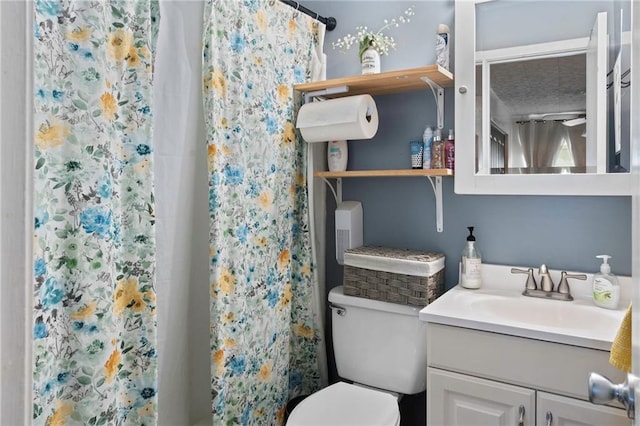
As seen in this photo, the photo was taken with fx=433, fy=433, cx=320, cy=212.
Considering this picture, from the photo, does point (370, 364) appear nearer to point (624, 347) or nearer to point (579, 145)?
point (624, 347)

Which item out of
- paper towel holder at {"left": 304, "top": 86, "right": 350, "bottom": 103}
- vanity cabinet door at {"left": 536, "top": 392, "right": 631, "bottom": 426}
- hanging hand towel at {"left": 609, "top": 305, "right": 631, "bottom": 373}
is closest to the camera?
hanging hand towel at {"left": 609, "top": 305, "right": 631, "bottom": 373}

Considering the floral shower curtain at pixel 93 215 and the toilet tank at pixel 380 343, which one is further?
the toilet tank at pixel 380 343

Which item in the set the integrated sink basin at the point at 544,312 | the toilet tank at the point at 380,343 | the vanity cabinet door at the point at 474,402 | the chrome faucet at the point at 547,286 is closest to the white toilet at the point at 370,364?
the toilet tank at the point at 380,343

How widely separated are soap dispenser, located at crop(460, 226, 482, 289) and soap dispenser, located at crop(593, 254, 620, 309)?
0.39 m

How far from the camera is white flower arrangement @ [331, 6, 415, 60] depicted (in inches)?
72.2

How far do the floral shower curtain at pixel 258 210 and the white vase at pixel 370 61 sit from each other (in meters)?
0.32

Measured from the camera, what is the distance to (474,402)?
1.40 meters

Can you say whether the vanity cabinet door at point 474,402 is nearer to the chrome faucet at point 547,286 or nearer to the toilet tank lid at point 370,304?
the toilet tank lid at point 370,304

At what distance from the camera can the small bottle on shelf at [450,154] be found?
1772mm

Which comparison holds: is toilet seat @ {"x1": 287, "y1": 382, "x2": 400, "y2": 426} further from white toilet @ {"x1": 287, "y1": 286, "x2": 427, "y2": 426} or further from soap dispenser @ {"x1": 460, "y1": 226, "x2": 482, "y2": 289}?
soap dispenser @ {"x1": 460, "y1": 226, "x2": 482, "y2": 289}

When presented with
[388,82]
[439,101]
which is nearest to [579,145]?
[439,101]

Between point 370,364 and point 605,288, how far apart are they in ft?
2.95

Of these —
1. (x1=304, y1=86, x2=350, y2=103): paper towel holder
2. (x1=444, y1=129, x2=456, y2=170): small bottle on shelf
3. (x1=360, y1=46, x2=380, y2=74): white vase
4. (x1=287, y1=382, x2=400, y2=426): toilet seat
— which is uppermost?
(x1=360, y1=46, x2=380, y2=74): white vase

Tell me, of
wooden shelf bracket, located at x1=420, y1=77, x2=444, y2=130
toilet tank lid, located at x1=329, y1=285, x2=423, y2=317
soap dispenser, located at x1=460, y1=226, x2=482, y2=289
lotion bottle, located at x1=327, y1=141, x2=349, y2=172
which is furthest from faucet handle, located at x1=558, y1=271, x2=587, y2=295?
lotion bottle, located at x1=327, y1=141, x2=349, y2=172
